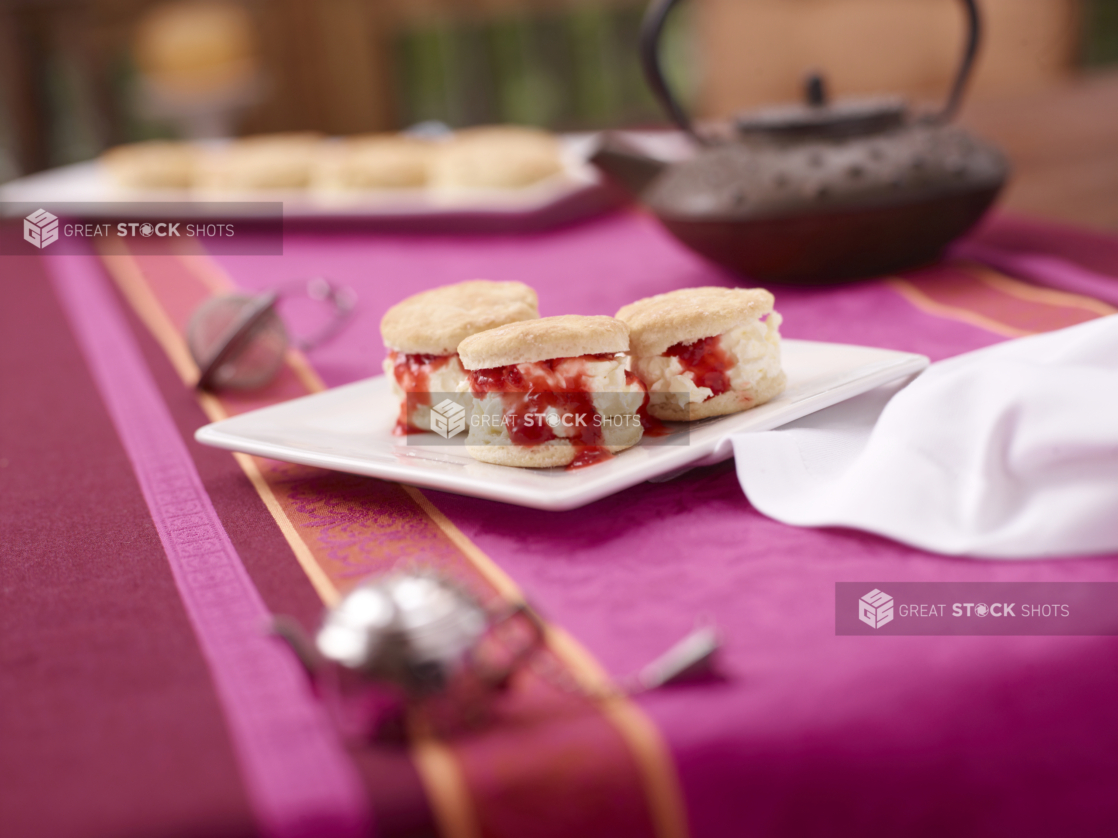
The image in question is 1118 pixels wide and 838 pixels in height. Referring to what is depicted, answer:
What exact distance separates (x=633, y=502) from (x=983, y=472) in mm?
225

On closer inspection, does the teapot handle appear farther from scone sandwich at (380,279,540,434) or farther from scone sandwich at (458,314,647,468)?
scone sandwich at (458,314,647,468)

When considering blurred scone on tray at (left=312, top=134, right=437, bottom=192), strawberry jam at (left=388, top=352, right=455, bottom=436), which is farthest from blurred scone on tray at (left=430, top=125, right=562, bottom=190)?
strawberry jam at (left=388, top=352, right=455, bottom=436)

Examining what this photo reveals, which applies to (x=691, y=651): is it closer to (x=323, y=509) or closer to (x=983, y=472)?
(x=983, y=472)

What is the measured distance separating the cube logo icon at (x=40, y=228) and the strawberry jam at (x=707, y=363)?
1.79m

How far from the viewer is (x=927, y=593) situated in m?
0.59

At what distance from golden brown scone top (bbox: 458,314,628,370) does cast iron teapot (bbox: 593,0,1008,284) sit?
21.2 inches

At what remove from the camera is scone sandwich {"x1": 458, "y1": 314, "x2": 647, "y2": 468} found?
0.73 metres

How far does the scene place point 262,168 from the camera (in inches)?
83.9

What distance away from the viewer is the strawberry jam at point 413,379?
2.82 feet

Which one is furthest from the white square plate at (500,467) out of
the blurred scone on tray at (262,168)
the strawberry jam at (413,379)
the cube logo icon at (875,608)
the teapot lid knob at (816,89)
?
the blurred scone on tray at (262,168)

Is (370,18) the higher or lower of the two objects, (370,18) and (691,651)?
the higher

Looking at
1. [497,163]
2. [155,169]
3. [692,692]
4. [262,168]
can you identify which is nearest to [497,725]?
[692,692]

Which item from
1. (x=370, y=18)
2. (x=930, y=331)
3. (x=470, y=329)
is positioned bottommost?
(x=930, y=331)

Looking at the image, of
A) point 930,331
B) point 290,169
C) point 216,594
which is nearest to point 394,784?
point 216,594
